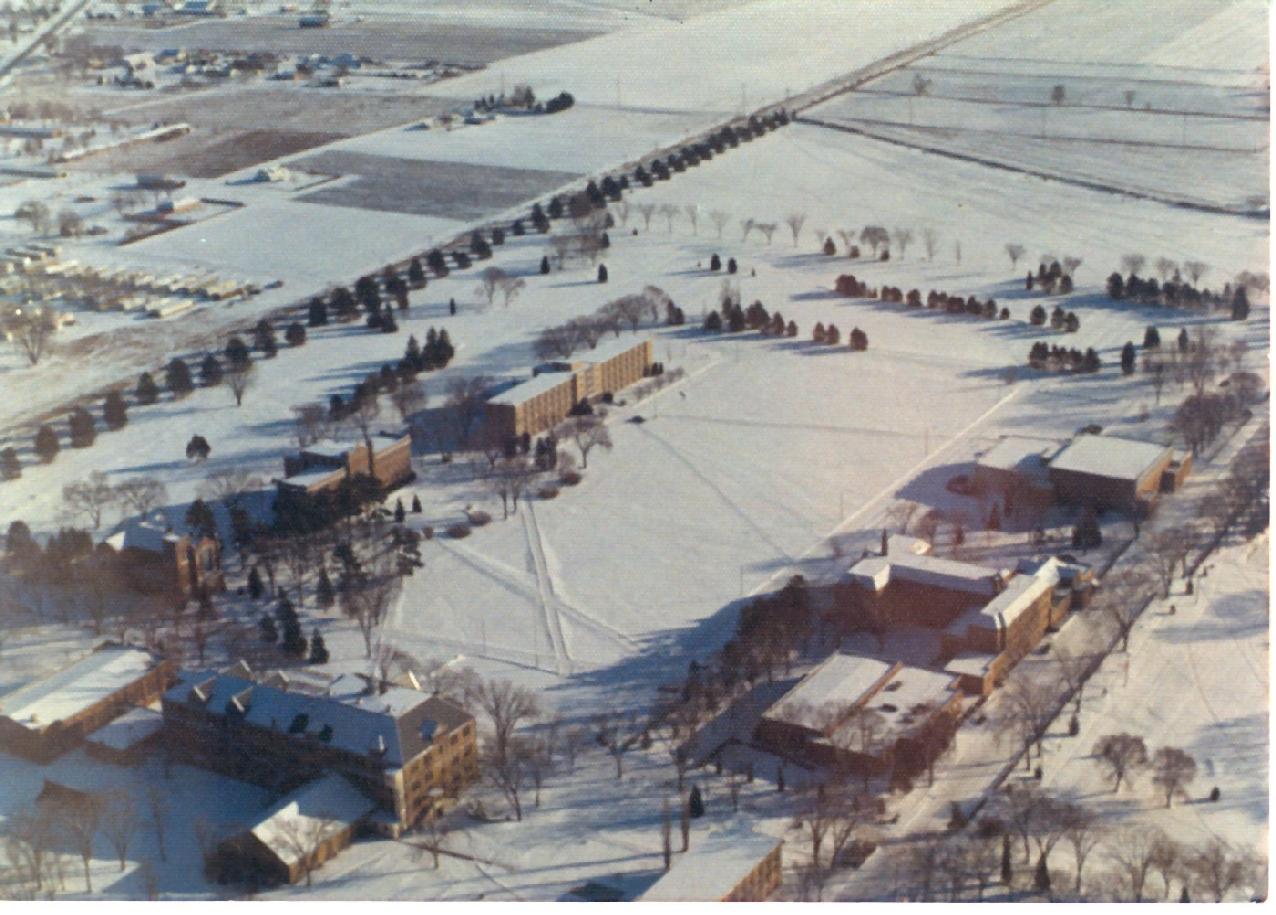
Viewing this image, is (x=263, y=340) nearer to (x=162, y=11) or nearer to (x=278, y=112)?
(x=278, y=112)

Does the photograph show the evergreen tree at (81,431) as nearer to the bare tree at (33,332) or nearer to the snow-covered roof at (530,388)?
the bare tree at (33,332)

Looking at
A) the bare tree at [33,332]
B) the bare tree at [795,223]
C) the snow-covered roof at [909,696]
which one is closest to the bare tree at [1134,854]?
the snow-covered roof at [909,696]

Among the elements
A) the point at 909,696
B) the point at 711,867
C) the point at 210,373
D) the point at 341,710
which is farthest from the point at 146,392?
the point at 711,867

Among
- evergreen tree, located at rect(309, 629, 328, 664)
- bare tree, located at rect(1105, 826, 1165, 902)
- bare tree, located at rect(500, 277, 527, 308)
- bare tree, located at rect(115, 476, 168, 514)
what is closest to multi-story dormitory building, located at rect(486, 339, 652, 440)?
bare tree, located at rect(500, 277, 527, 308)

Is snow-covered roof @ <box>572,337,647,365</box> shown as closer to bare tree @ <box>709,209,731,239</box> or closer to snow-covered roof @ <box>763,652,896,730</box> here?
bare tree @ <box>709,209,731,239</box>

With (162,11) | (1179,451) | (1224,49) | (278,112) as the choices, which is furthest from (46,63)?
(1179,451)

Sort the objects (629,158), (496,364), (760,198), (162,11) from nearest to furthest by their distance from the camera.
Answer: (496,364)
(760,198)
(629,158)
(162,11)
